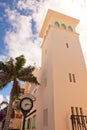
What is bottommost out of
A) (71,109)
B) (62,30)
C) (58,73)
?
(71,109)

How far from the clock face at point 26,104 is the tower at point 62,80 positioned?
3.82 meters

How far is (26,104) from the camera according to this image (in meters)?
7.00

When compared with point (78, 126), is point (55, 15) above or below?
above

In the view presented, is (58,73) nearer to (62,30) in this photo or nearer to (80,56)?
(80,56)

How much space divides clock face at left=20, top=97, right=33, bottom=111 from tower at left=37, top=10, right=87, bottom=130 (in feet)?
12.5

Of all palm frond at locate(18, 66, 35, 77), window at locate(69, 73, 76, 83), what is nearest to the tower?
window at locate(69, 73, 76, 83)

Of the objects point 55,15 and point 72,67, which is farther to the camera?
point 55,15

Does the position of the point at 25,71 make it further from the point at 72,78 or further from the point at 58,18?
the point at 58,18

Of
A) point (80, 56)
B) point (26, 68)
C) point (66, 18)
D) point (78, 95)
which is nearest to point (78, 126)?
point (78, 95)

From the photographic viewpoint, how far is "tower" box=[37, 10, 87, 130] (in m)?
10.5

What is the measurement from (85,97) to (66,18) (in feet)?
36.9

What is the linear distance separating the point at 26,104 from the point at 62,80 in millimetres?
5738

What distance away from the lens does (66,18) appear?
18531 mm

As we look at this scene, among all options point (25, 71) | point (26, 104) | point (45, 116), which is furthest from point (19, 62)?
point (26, 104)
